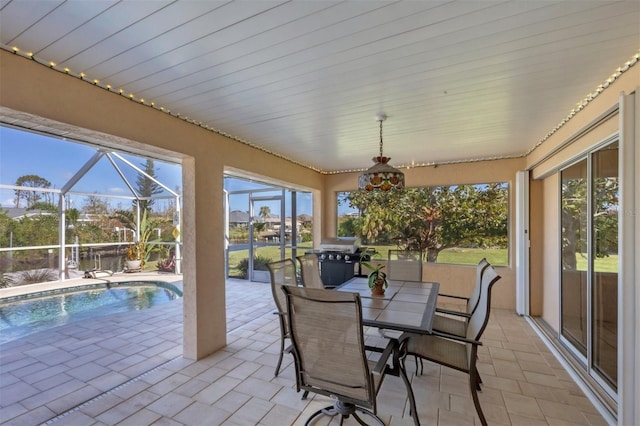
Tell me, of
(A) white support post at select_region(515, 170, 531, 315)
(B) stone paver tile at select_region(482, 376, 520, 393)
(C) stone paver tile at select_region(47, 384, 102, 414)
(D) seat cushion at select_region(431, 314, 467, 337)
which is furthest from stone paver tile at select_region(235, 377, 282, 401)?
(A) white support post at select_region(515, 170, 531, 315)

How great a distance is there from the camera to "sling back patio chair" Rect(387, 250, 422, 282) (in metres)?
3.60

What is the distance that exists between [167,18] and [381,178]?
1.93 m

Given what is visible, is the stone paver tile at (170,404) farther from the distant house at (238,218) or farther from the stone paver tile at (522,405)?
the distant house at (238,218)

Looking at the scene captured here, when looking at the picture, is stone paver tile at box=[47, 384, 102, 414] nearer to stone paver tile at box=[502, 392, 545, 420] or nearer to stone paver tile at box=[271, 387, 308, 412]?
stone paver tile at box=[271, 387, 308, 412]

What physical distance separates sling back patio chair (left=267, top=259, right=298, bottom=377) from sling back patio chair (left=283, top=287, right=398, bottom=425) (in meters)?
0.72

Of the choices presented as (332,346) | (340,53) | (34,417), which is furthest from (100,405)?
(340,53)

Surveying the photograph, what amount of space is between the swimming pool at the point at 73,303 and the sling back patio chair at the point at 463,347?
479 centimetres

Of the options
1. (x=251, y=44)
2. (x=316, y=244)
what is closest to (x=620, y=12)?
(x=251, y=44)

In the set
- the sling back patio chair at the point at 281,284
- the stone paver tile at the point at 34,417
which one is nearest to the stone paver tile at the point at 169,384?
the stone paver tile at the point at 34,417

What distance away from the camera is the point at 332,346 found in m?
1.61

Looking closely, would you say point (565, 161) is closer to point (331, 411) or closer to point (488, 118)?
point (488, 118)

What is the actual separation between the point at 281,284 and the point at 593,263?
9.32ft

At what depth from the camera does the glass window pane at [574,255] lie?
274 centimetres

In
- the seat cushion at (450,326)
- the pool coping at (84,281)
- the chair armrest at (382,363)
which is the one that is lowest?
the pool coping at (84,281)
